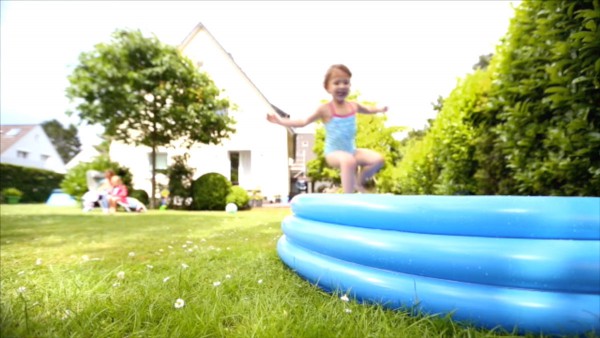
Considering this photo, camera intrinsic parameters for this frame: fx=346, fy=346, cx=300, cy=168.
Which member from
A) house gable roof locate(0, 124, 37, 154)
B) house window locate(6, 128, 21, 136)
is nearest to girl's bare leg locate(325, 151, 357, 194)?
house gable roof locate(0, 124, 37, 154)

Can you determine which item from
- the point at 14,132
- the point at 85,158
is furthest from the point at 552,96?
the point at 14,132

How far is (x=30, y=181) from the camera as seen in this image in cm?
2053

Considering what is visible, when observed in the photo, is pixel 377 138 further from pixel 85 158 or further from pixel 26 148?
pixel 26 148

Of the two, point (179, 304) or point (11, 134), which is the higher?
point (11, 134)

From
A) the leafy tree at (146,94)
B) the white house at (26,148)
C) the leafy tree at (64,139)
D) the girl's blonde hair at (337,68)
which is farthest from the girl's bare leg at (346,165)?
the leafy tree at (64,139)

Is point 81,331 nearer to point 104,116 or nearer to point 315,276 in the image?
point 315,276

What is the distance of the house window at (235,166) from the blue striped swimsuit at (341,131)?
51.7ft

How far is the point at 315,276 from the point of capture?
207 cm

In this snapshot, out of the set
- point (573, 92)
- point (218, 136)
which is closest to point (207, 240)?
point (573, 92)

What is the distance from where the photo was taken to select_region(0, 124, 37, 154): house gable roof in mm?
27898

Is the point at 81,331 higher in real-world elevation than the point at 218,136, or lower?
lower

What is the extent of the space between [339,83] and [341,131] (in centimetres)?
43

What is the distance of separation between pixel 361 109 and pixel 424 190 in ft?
16.4

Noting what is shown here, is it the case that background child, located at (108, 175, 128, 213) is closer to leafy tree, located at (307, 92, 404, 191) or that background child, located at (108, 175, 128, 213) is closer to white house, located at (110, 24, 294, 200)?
leafy tree, located at (307, 92, 404, 191)
